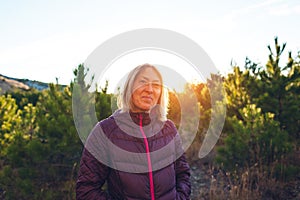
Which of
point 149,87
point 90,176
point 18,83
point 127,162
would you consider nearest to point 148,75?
point 149,87

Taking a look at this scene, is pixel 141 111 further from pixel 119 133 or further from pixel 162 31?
pixel 162 31

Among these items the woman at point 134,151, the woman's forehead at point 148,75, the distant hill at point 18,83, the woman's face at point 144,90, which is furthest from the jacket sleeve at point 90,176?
the distant hill at point 18,83

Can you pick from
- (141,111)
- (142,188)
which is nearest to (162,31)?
(141,111)

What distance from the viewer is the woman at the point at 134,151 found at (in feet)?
5.68

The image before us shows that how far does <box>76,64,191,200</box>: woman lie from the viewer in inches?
68.2

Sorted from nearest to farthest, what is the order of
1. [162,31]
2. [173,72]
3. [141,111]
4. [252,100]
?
[141,111] → [173,72] → [162,31] → [252,100]

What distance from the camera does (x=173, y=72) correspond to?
3.05 metres

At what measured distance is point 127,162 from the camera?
1760mm

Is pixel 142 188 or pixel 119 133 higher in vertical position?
pixel 119 133

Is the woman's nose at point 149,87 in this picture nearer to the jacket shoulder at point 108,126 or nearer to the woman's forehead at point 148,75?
the woman's forehead at point 148,75

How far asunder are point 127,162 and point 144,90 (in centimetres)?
44

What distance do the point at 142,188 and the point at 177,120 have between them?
6379 mm

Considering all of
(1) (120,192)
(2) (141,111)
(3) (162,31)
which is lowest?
(1) (120,192)

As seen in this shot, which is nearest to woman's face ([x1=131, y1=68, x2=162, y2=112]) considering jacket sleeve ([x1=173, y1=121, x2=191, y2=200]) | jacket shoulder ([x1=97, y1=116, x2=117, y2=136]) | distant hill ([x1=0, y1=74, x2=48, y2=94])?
jacket shoulder ([x1=97, y1=116, x2=117, y2=136])
